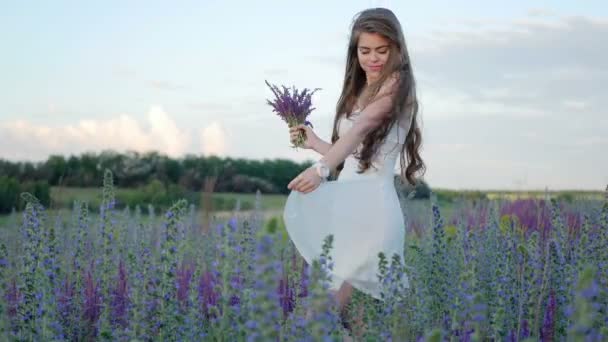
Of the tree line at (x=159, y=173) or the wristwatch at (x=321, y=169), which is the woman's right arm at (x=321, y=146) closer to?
the wristwatch at (x=321, y=169)

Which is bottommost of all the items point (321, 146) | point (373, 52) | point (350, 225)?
point (350, 225)

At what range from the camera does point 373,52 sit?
159 inches

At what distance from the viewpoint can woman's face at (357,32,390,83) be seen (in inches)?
159

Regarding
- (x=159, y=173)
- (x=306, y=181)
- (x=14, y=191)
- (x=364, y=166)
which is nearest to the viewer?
(x=306, y=181)

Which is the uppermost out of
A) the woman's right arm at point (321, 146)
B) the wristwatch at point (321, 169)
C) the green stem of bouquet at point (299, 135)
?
the green stem of bouquet at point (299, 135)

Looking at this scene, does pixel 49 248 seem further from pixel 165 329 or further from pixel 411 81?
pixel 411 81

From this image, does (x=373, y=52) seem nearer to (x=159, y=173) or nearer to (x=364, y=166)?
(x=364, y=166)

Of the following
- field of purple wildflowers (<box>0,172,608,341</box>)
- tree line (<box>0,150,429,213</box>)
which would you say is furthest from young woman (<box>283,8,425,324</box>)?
tree line (<box>0,150,429,213</box>)

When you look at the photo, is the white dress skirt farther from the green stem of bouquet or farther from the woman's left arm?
the green stem of bouquet

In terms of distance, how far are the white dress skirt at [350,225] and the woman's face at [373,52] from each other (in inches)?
27.8

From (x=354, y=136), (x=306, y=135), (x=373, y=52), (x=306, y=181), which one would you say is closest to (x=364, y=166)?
(x=354, y=136)

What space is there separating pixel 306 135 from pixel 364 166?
1.23 feet

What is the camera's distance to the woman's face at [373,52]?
4.04m

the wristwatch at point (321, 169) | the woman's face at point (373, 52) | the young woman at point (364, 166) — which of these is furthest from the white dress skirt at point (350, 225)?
the woman's face at point (373, 52)
